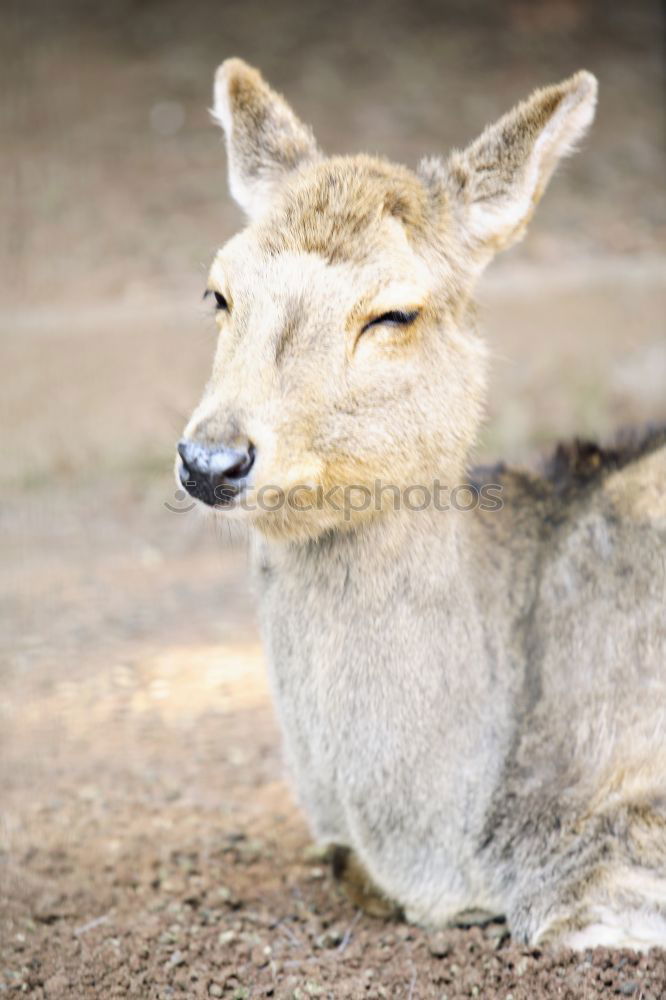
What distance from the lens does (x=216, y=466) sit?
3.70m

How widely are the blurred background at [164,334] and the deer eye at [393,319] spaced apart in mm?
615

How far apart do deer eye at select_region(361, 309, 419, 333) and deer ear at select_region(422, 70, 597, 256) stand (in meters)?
0.54

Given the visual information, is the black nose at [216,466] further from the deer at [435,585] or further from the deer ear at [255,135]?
the deer ear at [255,135]

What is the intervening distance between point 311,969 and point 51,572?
4.94 meters

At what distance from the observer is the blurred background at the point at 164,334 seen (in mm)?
5816

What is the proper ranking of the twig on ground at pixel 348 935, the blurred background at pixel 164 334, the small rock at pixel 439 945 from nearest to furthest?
1. the small rock at pixel 439 945
2. the twig on ground at pixel 348 935
3. the blurred background at pixel 164 334

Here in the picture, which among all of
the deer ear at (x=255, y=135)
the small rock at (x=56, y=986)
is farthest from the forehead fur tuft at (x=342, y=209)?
the small rock at (x=56, y=986)

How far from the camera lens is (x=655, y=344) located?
440 inches

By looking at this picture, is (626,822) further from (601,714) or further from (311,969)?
(311,969)

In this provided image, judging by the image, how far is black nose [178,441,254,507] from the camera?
12.1 feet

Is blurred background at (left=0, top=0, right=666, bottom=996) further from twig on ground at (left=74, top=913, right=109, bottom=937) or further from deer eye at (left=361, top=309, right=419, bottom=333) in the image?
deer eye at (left=361, top=309, right=419, bottom=333)

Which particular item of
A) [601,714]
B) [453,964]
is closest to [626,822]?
[601,714]

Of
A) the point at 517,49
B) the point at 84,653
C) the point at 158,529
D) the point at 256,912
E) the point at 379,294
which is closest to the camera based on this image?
the point at 379,294

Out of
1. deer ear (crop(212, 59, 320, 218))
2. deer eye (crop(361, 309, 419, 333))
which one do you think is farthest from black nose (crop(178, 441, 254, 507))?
deer ear (crop(212, 59, 320, 218))
